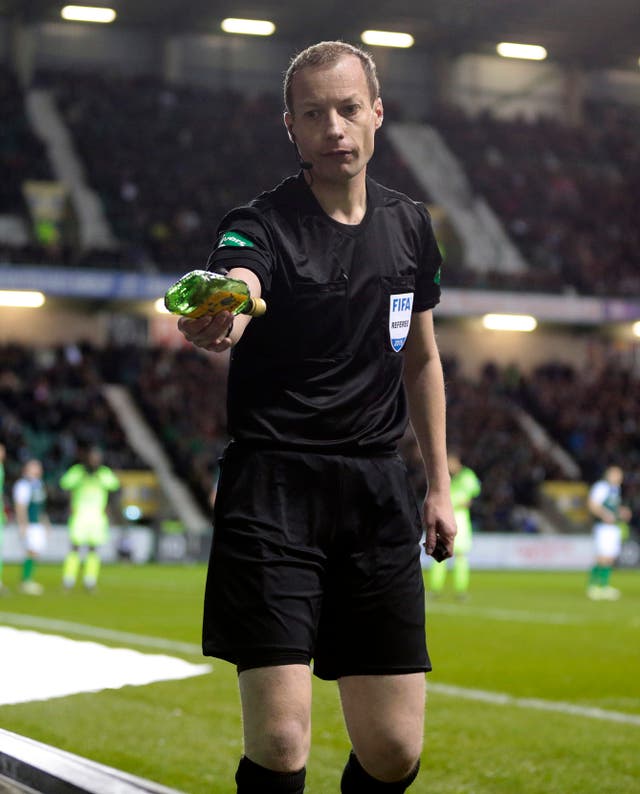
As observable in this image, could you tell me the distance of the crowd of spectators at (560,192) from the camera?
40.8 m

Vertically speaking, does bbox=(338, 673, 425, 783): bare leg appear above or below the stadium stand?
below

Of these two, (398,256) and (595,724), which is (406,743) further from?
(595,724)

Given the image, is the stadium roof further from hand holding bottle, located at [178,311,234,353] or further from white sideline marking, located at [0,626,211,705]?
hand holding bottle, located at [178,311,234,353]

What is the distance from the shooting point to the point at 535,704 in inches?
353

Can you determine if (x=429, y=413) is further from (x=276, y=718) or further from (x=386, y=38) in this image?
(x=386, y=38)

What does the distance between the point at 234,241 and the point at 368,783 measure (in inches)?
54.1

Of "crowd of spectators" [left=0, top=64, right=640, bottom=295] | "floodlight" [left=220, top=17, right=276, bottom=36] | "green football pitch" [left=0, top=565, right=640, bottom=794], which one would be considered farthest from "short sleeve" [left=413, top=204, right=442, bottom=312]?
"floodlight" [left=220, top=17, right=276, bottom=36]

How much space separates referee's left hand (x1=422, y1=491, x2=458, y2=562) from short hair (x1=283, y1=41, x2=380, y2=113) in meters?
1.05

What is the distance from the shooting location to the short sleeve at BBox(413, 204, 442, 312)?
12.4 feet

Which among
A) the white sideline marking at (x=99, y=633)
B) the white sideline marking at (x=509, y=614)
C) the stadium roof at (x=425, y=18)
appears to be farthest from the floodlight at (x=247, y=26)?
the white sideline marking at (x=99, y=633)

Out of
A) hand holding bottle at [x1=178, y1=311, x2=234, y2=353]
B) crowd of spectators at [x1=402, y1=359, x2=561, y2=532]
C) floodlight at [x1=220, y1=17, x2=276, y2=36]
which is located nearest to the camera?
hand holding bottle at [x1=178, y1=311, x2=234, y2=353]

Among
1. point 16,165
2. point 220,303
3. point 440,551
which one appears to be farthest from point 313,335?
point 16,165

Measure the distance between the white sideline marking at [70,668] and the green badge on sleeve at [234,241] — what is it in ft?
18.3

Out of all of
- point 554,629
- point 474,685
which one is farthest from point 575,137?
point 474,685
